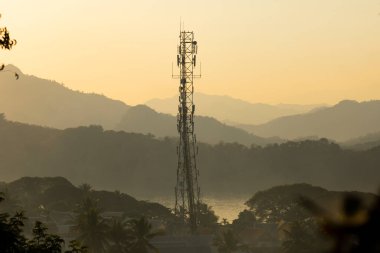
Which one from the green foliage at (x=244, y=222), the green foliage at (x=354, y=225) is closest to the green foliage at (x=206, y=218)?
the green foliage at (x=244, y=222)

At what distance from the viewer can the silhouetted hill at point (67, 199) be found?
9696cm

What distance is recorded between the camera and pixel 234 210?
180625 millimetres

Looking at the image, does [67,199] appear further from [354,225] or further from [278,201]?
[354,225]

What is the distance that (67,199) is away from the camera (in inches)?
4055

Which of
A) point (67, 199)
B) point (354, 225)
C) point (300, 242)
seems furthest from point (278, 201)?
point (354, 225)

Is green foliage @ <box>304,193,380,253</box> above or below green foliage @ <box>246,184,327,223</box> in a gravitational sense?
below

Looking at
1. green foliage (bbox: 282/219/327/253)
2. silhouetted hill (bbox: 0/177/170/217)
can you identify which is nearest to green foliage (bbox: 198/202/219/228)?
silhouetted hill (bbox: 0/177/170/217)

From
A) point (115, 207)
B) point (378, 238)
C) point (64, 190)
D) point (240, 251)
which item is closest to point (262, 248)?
point (240, 251)

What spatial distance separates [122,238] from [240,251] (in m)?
19.8

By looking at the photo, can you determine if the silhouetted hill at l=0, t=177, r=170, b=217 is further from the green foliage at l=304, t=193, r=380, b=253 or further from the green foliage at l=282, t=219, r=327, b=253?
the green foliage at l=304, t=193, r=380, b=253

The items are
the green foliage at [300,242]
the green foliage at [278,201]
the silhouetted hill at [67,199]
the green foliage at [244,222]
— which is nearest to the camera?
the green foliage at [300,242]

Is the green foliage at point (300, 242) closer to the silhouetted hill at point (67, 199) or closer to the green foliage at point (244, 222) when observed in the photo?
the green foliage at point (244, 222)

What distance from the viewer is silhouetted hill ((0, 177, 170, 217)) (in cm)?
9696

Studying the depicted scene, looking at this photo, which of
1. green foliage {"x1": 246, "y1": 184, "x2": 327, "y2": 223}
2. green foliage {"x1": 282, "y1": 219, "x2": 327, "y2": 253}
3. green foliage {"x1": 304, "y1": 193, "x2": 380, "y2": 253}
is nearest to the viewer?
green foliage {"x1": 304, "y1": 193, "x2": 380, "y2": 253}
